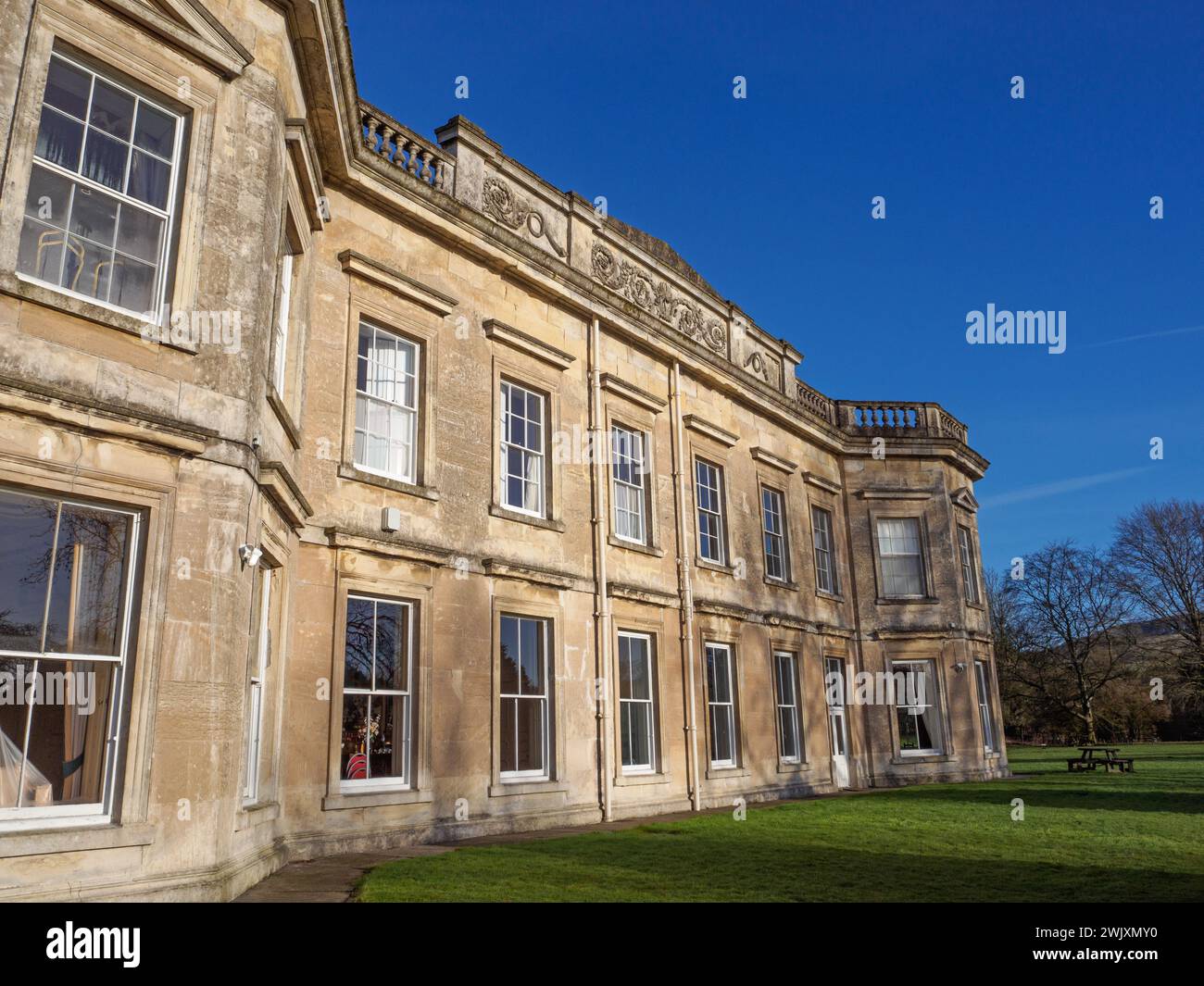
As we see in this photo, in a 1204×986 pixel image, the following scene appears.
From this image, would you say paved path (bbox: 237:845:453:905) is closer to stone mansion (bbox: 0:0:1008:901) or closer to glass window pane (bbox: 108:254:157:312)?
stone mansion (bbox: 0:0:1008:901)

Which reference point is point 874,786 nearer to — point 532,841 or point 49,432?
point 532,841

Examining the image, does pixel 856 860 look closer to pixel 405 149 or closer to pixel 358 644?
pixel 358 644

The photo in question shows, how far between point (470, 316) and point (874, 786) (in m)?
14.3

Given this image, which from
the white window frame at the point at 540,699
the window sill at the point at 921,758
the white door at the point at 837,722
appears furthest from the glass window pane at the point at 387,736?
the window sill at the point at 921,758

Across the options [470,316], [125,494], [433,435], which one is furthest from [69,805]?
[470,316]

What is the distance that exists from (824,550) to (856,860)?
13361 mm

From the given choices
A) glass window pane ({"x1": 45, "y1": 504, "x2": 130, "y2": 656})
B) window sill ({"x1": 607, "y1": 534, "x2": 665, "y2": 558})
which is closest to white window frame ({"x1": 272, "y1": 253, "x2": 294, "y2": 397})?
glass window pane ({"x1": 45, "y1": 504, "x2": 130, "y2": 656})

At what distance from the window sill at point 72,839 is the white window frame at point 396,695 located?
11.5ft

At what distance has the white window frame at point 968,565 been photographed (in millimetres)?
23422

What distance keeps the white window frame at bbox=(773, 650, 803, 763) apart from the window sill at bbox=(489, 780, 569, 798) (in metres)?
6.99

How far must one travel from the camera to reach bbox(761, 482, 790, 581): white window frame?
61.8ft

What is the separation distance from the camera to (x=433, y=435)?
11.3 meters

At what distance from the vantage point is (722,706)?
1620cm

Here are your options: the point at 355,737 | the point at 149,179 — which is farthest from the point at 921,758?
the point at 149,179
